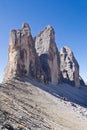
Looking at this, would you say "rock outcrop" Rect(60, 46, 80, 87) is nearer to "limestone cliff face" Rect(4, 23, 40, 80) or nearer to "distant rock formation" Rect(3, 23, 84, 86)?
"distant rock formation" Rect(3, 23, 84, 86)

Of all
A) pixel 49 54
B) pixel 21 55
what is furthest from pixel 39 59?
pixel 21 55

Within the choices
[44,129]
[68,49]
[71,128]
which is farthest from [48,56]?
[44,129]

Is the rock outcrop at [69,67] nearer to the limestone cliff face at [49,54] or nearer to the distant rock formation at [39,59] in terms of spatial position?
the distant rock formation at [39,59]

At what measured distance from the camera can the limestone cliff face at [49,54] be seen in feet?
353

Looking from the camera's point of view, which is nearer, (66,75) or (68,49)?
(66,75)

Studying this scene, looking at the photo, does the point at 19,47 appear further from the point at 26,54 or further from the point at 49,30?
the point at 49,30

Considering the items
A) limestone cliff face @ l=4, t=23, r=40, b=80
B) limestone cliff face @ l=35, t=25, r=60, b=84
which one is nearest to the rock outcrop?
limestone cliff face @ l=35, t=25, r=60, b=84

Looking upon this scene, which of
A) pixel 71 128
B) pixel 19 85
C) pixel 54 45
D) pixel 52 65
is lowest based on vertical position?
pixel 71 128

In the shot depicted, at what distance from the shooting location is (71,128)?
42844 mm

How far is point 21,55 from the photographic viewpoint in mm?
83000

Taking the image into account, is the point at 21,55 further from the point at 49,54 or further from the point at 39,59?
the point at 49,54

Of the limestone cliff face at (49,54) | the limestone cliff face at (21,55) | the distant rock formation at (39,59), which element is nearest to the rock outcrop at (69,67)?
the distant rock formation at (39,59)

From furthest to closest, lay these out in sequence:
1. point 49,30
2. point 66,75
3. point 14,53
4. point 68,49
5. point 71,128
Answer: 1. point 68,49
2. point 66,75
3. point 49,30
4. point 14,53
5. point 71,128

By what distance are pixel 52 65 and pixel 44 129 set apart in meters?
78.3
